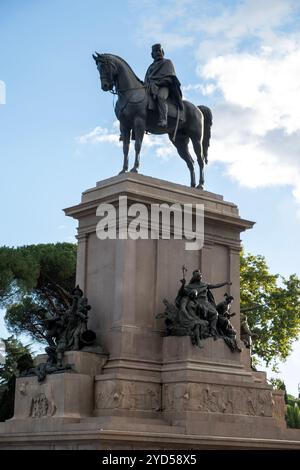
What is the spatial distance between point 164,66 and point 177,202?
13.2 feet

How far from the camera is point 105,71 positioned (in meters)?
25.6

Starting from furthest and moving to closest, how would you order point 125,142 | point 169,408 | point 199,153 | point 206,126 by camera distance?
point 206,126 → point 199,153 → point 125,142 → point 169,408

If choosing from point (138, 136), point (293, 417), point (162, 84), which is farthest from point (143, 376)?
point (293, 417)

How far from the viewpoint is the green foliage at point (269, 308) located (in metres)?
45.0

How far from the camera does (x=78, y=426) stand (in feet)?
68.9

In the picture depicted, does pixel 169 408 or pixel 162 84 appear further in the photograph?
pixel 162 84

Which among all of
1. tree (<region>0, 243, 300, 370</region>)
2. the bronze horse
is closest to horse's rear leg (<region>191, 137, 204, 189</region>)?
the bronze horse

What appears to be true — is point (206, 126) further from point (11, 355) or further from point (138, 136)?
point (11, 355)

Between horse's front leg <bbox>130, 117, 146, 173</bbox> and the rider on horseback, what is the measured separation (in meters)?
0.53

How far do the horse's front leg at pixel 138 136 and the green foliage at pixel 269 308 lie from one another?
2063 centimetres

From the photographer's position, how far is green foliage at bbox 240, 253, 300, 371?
45.0 metres

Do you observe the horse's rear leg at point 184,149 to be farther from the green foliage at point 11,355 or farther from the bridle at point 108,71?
the green foliage at point 11,355

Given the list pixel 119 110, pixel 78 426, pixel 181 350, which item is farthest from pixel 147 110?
pixel 78 426

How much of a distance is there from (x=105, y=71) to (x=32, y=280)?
23442mm
